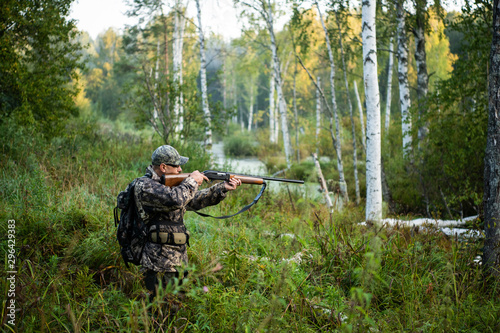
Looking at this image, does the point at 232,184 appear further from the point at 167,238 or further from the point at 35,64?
the point at 35,64

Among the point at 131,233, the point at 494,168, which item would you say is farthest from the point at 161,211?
the point at 494,168

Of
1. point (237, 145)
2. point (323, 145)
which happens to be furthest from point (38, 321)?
point (237, 145)

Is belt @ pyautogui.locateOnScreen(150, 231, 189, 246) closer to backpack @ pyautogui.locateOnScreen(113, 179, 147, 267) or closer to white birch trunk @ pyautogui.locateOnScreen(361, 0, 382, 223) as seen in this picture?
backpack @ pyautogui.locateOnScreen(113, 179, 147, 267)

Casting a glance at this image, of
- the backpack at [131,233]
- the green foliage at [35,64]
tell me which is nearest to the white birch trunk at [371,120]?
the backpack at [131,233]

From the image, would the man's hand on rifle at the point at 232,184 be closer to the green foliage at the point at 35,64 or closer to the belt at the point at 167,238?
the belt at the point at 167,238

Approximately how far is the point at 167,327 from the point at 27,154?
5.98 meters

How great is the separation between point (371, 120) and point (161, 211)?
4.73 m

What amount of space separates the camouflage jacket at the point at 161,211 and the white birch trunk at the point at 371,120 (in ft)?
14.0

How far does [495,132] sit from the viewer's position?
12.1ft

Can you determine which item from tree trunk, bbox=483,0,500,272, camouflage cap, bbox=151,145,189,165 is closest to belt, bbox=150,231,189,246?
camouflage cap, bbox=151,145,189,165

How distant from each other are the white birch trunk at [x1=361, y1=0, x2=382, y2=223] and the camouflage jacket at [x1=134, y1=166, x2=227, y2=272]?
168 inches

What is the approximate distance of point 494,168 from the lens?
368cm

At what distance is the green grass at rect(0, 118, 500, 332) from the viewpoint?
261cm

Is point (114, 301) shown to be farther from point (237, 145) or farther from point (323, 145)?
A: point (237, 145)
